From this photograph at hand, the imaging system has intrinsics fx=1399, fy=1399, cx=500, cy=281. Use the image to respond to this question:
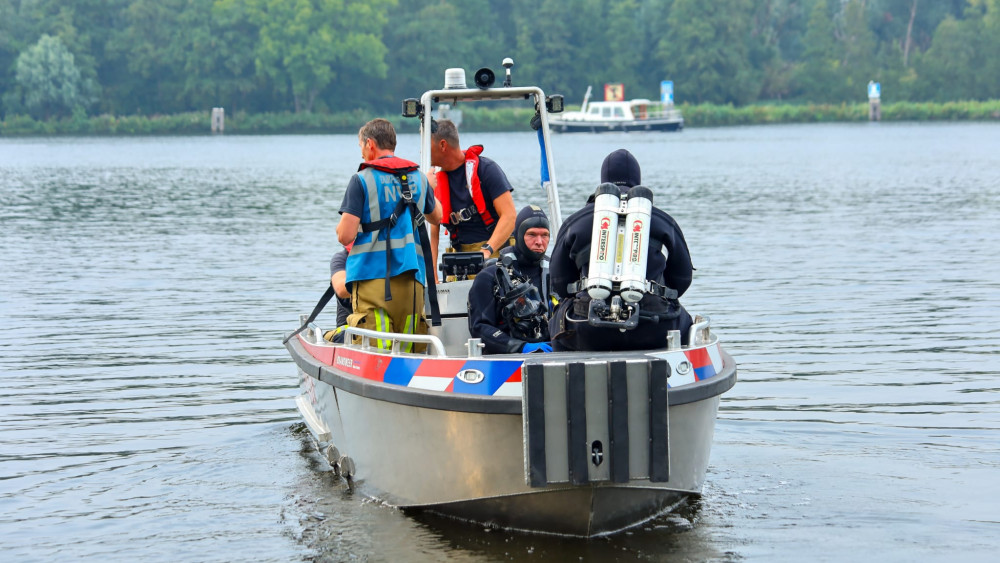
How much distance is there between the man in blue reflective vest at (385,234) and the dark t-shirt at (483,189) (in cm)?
118

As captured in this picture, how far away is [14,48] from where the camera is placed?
3883 inches

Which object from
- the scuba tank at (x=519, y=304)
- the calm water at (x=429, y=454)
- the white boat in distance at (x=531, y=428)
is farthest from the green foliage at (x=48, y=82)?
the scuba tank at (x=519, y=304)

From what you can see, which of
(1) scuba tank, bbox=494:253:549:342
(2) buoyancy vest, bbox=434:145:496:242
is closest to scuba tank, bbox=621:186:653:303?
(1) scuba tank, bbox=494:253:549:342

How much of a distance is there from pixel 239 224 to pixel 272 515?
20080 mm

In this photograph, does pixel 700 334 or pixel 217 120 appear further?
pixel 217 120

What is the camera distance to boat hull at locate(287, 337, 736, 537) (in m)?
6.62

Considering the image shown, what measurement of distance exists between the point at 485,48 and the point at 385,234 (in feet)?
347

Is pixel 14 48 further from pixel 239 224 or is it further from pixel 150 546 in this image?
pixel 150 546

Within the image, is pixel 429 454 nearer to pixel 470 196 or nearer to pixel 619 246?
pixel 619 246

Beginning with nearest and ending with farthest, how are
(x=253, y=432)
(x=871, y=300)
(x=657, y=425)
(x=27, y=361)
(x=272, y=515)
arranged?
1. (x=657, y=425)
2. (x=272, y=515)
3. (x=253, y=432)
4. (x=27, y=361)
5. (x=871, y=300)

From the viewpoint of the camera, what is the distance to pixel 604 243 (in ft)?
21.5

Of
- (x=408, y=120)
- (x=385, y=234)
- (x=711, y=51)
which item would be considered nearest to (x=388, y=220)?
(x=385, y=234)

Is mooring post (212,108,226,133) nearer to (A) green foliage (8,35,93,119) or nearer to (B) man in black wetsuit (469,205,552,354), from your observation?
(A) green foliage (8,35,93,119)

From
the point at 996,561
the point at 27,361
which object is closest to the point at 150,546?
the point at 996,561
